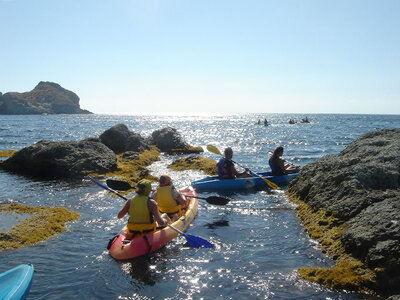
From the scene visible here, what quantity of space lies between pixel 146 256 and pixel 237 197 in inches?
220

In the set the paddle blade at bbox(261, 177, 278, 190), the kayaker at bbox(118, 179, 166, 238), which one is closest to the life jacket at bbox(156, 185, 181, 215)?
the kayaker at bbox(118, 179, 166, 238)

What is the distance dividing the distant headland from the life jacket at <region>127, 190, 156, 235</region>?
15216 centimetres

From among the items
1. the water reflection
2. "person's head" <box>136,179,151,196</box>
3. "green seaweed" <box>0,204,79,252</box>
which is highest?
"person's head" <box>136,179,151,196</box>

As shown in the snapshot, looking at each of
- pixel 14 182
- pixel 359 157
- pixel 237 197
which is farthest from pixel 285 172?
pixel 14 182

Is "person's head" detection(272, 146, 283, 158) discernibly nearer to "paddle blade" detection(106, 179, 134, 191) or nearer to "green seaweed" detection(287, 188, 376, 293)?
"green seaweed" detection(287, 188, 376, 293)

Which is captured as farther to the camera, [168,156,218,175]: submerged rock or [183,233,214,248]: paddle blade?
[168,156,218,175]: submerged rock

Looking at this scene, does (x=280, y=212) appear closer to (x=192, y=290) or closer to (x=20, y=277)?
(x=192, y=290)

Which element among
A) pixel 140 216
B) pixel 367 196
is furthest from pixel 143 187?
pixel 367 196

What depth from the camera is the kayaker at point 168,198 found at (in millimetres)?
8430

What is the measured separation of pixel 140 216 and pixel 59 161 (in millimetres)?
9350

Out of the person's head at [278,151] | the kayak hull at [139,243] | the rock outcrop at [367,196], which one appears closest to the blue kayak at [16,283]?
the kayak hull at [139,243]

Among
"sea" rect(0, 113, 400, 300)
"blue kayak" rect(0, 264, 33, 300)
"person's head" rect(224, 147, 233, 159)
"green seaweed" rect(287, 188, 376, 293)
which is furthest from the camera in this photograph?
"person's head" rect(224, 147, 233, 159)

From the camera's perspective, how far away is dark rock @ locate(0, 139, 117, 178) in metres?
14.7

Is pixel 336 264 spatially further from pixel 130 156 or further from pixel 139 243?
pixel 130 156
